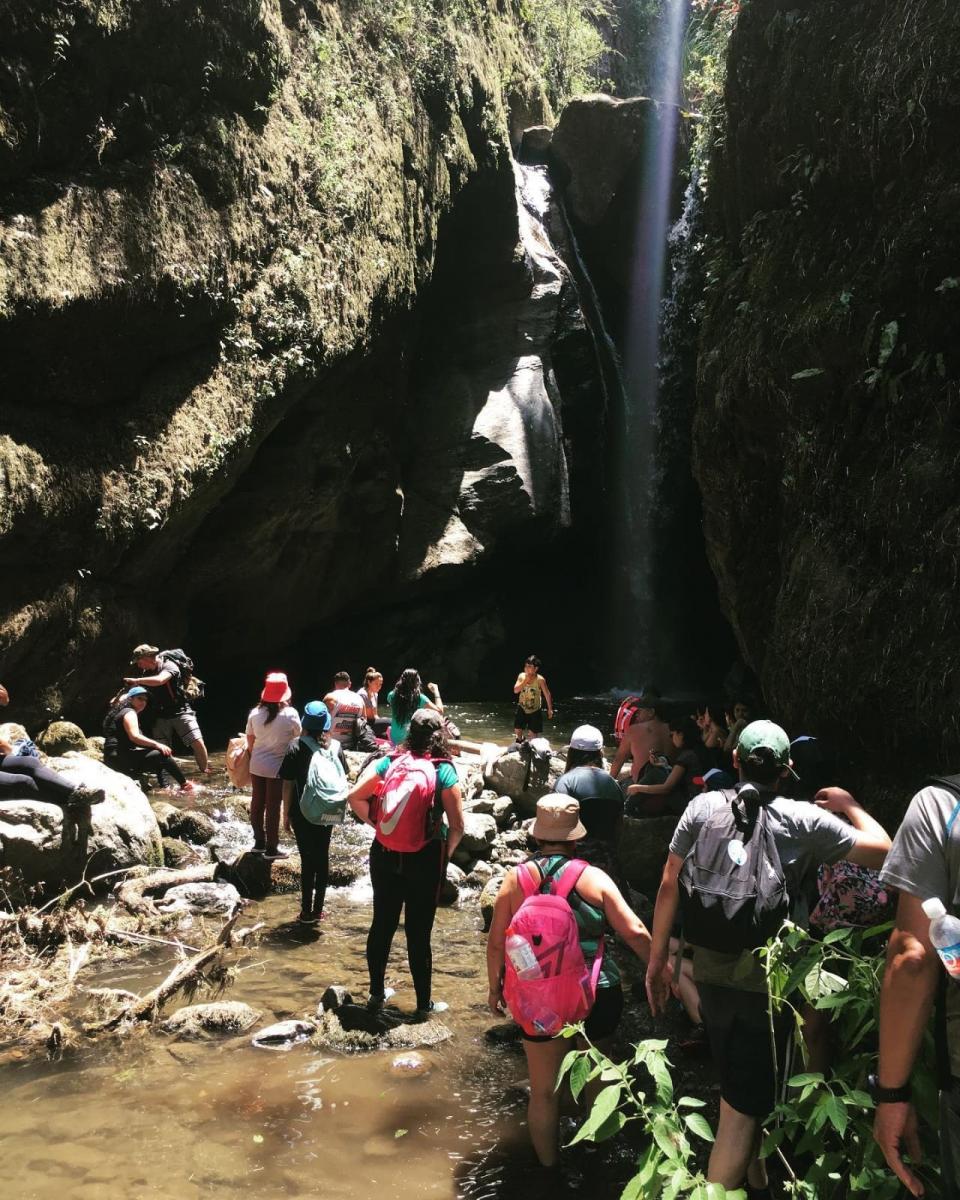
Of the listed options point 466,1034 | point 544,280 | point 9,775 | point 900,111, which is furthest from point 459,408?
point 466,1034

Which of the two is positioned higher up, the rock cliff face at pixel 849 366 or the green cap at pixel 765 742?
the rock cliff face at pixel 849 366

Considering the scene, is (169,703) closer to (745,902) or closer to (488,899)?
(488,899)

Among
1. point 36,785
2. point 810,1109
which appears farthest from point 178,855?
point 810,1109

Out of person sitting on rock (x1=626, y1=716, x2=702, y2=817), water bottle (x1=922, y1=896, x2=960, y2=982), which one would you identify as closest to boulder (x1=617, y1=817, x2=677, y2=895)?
person sitting on rock (x1=626, y1=716, x2=702, y2=817)

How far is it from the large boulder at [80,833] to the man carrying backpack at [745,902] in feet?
16.4

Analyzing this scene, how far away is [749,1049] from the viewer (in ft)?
11.0

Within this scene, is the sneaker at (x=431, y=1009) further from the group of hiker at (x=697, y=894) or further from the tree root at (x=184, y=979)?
the tree root at (x=184, y=979)

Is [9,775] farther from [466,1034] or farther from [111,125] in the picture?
[111,125]

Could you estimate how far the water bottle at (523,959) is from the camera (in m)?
3.59

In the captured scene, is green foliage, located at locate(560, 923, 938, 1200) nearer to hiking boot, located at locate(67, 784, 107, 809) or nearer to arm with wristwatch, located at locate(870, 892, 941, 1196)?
arm with wristwatch, located at locate(870, 892, 941, 1196)

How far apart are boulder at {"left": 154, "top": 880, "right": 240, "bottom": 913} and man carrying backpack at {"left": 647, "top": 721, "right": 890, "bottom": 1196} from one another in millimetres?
4533

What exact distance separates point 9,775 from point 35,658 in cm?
451

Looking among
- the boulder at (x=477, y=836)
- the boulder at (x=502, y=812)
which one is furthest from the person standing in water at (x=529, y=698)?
the boulder at (x=477, y=836)

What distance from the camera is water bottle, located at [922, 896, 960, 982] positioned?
2.10 metres
